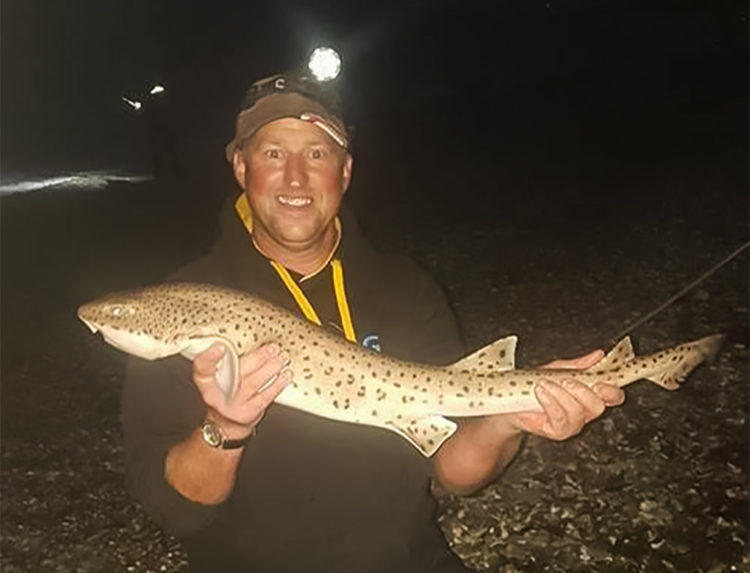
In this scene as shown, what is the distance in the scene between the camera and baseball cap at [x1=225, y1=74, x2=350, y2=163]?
420 cm

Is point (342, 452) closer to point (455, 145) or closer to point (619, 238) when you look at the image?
point (619, 238)

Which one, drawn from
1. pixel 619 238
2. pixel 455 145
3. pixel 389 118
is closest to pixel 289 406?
pixel 619 238

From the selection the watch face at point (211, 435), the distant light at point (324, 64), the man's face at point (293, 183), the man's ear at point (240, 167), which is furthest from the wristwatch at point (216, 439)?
the distant light at point (324, 64)

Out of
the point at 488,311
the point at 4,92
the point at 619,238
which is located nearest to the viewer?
the point at 488,311

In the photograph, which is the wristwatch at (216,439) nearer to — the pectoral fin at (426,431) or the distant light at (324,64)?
the pectoral fin at (426,431)

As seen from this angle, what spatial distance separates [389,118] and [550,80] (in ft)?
46.2

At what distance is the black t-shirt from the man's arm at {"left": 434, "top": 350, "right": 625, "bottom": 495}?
0.19 m

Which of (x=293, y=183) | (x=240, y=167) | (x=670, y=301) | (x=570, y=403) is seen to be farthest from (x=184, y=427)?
(x=670, y=301)

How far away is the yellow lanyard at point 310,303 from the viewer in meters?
4.14

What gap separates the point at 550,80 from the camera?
166 feet

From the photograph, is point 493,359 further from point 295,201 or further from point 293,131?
point 293,131

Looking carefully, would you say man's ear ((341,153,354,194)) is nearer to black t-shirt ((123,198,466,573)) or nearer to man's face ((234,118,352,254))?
man's face ((234,118,352,254))

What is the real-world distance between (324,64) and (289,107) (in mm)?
1454

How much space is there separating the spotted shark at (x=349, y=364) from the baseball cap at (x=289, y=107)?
93 cm
